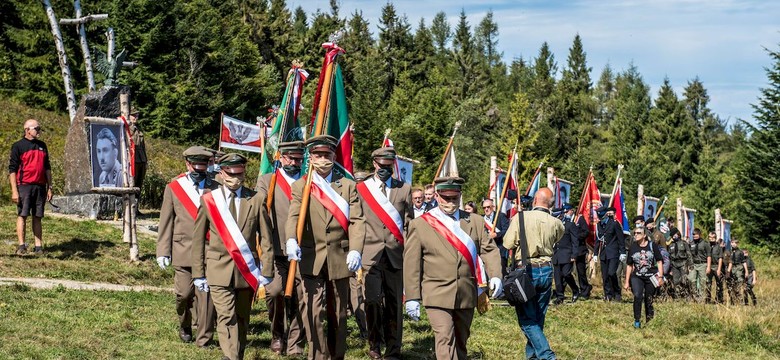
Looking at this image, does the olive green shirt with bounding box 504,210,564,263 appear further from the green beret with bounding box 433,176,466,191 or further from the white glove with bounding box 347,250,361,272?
the white glove with bounding box 347,250,361,272

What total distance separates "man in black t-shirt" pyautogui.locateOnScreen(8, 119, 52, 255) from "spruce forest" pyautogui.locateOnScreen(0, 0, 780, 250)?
21.1 metres

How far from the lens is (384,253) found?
32.0ft

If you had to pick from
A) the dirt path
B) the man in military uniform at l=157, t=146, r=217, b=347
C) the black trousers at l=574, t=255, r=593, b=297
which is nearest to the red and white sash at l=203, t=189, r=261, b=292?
the man in military uniform at l=157, t=146, r=217, b=347

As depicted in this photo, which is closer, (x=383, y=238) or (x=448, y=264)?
(x=448, y=264)

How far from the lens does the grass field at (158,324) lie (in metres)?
9.21

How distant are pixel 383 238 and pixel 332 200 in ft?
3.69

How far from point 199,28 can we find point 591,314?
3435 cm

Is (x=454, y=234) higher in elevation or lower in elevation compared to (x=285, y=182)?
lower

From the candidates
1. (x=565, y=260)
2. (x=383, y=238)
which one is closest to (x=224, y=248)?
(x=383, y=238)

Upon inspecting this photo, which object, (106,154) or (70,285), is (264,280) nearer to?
(70,285)

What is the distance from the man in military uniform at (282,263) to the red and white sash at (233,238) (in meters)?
0.82

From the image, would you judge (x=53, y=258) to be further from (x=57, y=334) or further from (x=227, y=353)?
(x=227, y=353)

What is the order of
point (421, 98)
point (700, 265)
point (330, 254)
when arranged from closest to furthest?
point (330, 254), point (700, 265), point (421, 98)

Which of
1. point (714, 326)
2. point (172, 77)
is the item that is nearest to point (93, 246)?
point (714, 326)
